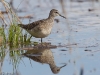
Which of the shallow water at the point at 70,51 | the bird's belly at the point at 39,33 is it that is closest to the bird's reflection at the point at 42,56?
the shallow water at the point at 70,51

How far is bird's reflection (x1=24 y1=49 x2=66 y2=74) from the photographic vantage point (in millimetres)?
7824

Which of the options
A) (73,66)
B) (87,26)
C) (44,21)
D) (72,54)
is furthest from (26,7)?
(73,66)

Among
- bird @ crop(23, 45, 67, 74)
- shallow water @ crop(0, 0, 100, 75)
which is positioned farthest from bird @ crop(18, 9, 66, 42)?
bird @ crop(23, 45, 67, 74)

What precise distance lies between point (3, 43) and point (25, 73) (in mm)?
2204

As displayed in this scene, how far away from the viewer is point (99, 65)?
24.5 ft

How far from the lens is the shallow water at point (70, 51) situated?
7280 millimetres

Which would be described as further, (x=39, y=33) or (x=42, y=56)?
(x=39, y=33)

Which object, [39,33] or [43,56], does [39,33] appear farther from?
[43,56]

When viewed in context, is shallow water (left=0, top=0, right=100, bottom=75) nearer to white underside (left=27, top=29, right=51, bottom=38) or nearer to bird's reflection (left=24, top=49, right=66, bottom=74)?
bird's reflection (left=24, top=49, right=66, bottom=74)

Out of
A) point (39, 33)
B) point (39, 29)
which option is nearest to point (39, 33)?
point (39, 33)

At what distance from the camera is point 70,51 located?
864cm

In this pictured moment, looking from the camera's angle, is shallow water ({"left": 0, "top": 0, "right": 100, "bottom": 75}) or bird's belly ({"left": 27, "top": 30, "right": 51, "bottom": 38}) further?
bird's belly ({"left": 27, "top": 30, "right": 51, "bottom": 38})

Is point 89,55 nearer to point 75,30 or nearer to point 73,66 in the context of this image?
point 73,66

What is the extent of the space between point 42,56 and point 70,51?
644 mm
